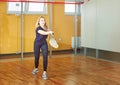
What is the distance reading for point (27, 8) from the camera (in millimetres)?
8930

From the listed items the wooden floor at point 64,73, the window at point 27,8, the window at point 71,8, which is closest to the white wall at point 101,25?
the window at point 71,8

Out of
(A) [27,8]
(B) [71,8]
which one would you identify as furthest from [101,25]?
(A) [27,8]

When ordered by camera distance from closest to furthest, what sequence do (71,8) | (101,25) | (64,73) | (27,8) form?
1. (64,73)
2. (101,25)
3. (27,8)
4. (71,8)

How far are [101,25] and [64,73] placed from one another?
9.69 feet

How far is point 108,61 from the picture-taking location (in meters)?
8.20

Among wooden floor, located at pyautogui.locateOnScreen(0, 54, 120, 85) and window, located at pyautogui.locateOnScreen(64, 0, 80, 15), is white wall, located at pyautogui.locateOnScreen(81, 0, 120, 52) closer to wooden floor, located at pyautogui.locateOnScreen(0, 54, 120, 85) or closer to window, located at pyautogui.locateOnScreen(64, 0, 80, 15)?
window, located at pyautogui.locateOnScreen(64, 0, 80, 15)

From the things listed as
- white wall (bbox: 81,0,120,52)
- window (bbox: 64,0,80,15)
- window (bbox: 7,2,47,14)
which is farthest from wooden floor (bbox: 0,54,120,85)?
window (bbox: 64,0,80,15)

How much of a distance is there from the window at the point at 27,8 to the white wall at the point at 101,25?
1.62 metres

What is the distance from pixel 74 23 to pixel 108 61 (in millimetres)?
2558

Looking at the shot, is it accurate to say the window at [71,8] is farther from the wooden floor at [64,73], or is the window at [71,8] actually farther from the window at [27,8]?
the wooden floor at [64,73]

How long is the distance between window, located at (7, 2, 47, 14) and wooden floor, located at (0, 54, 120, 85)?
1.89 metres

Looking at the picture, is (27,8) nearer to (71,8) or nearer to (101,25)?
(71,8)

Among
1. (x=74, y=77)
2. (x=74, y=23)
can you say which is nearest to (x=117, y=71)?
(x=74, y=77)

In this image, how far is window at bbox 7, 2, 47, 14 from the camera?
340 inches
